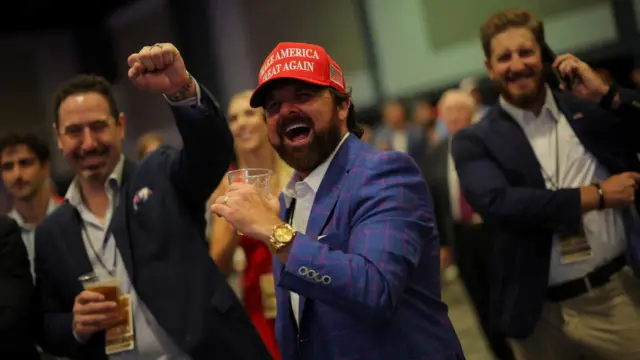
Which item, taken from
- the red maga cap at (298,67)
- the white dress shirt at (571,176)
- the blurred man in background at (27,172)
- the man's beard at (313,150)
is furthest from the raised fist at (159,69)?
the blurred man in background at (27,172)

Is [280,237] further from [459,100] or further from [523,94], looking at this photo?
[459,100]

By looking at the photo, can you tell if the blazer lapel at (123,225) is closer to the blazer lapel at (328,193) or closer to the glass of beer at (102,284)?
the glass of beer at (102,284)

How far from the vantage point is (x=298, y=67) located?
1.33 m

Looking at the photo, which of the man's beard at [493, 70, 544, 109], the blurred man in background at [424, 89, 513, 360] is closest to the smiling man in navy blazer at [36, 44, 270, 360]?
the man's beard at [493, 70, 544, 109]

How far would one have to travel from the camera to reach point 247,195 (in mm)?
1185

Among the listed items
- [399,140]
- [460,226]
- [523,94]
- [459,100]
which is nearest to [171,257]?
[523,94]

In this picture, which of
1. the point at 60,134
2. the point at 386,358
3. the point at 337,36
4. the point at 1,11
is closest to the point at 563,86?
the point at 386,358

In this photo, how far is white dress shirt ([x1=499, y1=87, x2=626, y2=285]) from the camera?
1.95 m

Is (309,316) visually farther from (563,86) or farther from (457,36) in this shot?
(457,36)

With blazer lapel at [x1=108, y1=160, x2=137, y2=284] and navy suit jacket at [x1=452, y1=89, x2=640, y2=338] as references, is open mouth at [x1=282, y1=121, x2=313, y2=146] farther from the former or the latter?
navy suit jacket at [x1=452, y1=89, x2=640, y2=338]

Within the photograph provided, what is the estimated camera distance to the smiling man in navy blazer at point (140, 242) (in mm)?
1761

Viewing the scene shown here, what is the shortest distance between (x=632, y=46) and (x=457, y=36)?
8.25 ft

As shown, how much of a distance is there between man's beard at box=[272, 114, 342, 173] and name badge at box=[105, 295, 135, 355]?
78cm

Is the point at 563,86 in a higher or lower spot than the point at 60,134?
lower
